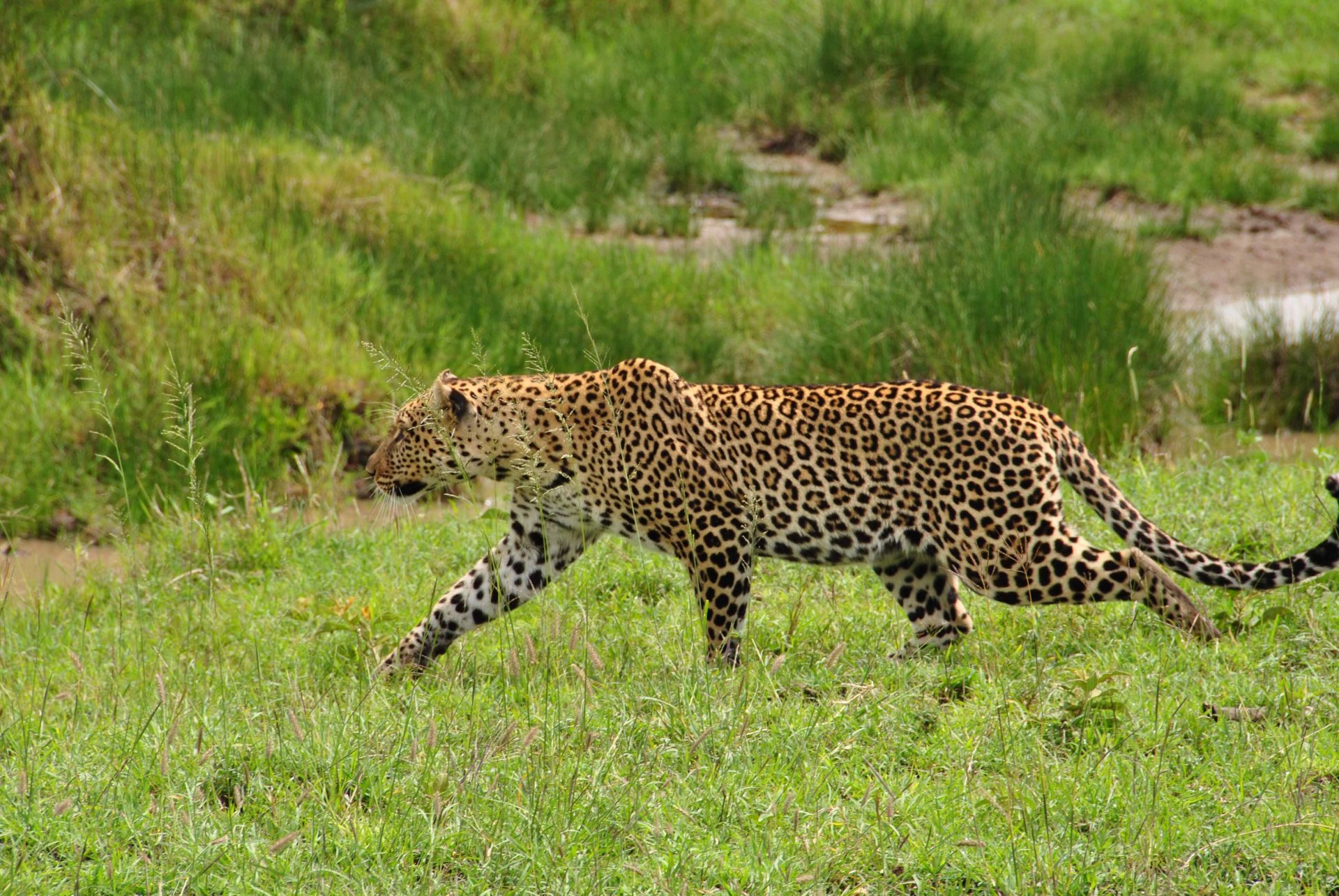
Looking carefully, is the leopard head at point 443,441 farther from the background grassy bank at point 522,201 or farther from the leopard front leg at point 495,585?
the background grassy bank at point 522,201

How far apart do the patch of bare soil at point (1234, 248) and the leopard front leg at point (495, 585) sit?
6680 millimetres

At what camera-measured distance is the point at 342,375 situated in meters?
9.98

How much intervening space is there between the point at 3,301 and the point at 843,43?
8708mm

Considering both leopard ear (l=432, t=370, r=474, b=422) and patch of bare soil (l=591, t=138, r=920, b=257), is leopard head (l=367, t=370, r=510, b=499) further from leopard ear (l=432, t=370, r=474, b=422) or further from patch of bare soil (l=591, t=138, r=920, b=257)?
patch of bare soil (l=591, t=138, r=920, b=257)

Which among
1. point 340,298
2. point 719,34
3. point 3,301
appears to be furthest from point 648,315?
point 719,34

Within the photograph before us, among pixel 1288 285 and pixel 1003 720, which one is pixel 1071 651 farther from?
pixel 1288 285

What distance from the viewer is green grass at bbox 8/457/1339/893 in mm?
4055

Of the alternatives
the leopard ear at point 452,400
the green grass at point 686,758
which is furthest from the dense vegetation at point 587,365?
the leopard ear at point 452,400

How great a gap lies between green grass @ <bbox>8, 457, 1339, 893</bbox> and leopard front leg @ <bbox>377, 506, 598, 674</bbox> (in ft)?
0.37

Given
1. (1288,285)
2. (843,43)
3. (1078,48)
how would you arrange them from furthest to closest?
(1078,48)
(843,43)
(1288,285)

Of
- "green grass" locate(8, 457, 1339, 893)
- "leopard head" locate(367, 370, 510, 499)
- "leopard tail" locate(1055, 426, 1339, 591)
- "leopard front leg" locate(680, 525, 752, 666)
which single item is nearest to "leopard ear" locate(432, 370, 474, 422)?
"leopard head" locate(367, 370, 510, 499)

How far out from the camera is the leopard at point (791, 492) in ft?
18.0

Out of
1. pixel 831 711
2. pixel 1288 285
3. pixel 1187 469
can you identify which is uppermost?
pixel 831 711

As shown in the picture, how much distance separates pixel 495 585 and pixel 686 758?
1444mm
